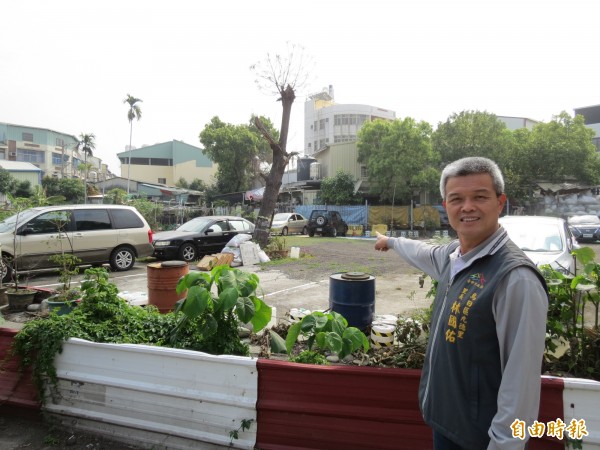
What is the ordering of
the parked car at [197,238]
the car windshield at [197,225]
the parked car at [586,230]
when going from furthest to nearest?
the parked car at [586,230]
the car windshield at [197,225]
the parked car at [197,238]

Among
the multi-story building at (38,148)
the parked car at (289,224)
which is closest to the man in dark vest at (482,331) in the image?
the parked car at (289,224)

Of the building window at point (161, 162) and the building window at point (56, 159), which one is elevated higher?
the building window at point (56, 159)

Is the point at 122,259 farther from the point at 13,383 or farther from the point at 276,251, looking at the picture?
the point at 13,383

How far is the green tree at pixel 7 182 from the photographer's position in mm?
38094

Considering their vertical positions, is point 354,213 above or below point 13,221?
above

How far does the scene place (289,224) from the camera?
2419 centimetres

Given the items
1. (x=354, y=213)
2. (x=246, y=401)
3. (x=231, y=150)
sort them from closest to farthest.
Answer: (x=246, y=401) < (x=354, y=213) < (x=231, y=150)

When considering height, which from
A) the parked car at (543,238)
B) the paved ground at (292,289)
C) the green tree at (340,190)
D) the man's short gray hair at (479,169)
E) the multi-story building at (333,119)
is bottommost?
the paved ground at (292,289)

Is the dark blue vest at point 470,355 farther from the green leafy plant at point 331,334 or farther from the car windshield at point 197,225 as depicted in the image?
the car windshield at point 197,225

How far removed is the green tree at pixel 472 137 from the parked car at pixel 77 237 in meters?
22.2

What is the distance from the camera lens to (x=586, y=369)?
9.45 feet

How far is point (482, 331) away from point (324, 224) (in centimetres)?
2251

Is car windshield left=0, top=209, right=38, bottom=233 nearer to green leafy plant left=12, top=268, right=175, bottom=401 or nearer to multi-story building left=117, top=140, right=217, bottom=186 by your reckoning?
green leafy plant left=12, top=268, right=175, bottom=401

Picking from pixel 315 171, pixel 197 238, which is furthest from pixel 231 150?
pixel 197 238
